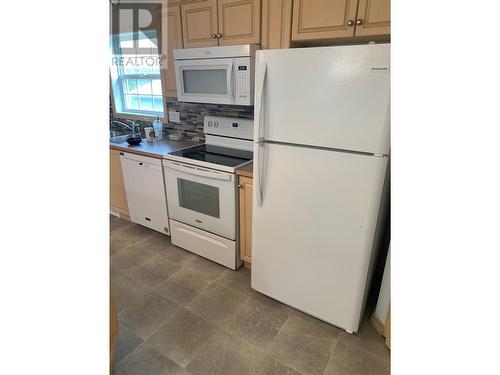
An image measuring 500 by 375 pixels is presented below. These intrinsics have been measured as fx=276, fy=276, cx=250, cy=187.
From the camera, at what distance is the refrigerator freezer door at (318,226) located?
1.42 m

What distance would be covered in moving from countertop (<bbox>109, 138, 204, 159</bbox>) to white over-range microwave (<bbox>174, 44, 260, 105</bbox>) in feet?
1.51

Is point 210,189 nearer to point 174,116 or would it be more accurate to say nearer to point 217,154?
point 217,154

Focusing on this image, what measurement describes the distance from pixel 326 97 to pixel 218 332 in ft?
4.93

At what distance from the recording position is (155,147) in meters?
2.61

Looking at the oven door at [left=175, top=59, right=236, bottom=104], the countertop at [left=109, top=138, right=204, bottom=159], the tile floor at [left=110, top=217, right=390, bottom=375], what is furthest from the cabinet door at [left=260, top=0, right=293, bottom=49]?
the tile floor at [left=110, top=217, right=390, bottom=375]

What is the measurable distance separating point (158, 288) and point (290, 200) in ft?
4.08

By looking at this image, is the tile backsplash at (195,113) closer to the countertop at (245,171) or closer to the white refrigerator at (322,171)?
the countertop at (245,171)

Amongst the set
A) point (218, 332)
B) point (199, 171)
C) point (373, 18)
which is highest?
point (373, 18)

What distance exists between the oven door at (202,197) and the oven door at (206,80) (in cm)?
59

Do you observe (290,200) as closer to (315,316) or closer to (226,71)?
(315,316)

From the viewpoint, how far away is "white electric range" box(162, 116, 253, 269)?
2082mm

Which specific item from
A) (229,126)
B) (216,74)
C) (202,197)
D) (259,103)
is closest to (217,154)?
(229,126)
